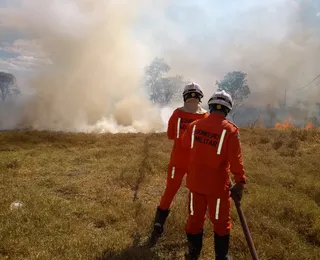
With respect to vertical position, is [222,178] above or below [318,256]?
above

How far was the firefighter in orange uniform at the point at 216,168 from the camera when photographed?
3525 millimetres

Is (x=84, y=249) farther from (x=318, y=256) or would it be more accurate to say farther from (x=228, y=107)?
(x=318, y=256)

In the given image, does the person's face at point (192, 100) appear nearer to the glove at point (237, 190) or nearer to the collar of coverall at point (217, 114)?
the collar of coverall at point (217, 114)

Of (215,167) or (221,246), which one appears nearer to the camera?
(215,167)

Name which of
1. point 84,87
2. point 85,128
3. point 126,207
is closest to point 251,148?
point 126,207

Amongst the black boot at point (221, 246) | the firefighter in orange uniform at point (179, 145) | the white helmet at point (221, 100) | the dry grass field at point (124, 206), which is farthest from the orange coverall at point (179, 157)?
the black boot at point (221, 246)

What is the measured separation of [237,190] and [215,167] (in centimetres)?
38

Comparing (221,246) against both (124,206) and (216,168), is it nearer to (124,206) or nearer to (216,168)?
(216,168)

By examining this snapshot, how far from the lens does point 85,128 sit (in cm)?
3016

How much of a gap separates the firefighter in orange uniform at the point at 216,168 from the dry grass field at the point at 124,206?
1.05 meters

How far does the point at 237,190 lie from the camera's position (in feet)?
11.8

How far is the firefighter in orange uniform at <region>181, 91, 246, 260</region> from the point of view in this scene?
3.53 m

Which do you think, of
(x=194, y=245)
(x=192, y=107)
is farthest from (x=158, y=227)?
(x=192, y=107)

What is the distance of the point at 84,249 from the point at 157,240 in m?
1.15
